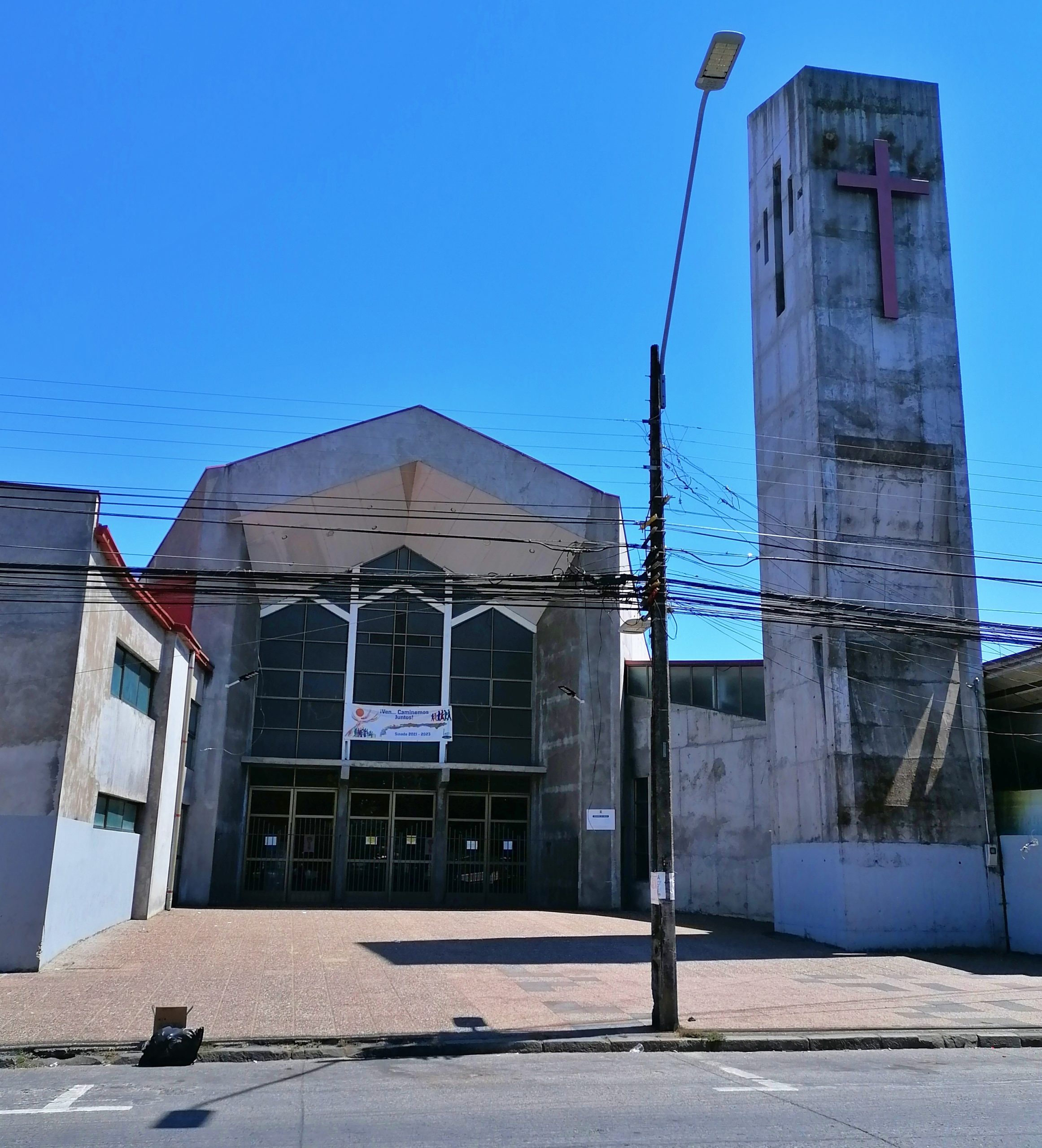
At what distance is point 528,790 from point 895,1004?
2132 centimetres

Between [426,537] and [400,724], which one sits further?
[400,724]

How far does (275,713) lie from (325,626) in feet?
10.5

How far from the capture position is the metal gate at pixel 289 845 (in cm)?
3244

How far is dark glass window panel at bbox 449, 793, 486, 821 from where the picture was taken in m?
34.4

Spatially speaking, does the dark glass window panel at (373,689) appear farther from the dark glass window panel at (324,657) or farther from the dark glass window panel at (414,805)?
the dark glass window panel at (414,805)

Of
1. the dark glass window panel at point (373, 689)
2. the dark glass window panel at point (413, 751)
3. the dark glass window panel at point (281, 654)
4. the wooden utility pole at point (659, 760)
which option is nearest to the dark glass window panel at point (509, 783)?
the dark glass window panel at point (413, 751)

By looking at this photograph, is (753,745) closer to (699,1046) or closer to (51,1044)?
(699,1046)

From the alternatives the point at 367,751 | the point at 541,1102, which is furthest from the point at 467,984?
the point at 367,751

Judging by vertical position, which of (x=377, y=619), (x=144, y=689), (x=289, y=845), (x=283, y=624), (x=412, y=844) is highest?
(x=377, y=619)

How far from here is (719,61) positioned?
415 inches

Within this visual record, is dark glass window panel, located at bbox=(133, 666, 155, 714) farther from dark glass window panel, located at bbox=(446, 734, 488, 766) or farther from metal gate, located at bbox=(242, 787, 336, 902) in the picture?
dark glass window panel, located at bbox=(446, 734, 488, 766)

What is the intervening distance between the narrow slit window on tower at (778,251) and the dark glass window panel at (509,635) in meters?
14.4

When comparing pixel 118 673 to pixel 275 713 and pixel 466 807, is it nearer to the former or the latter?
pixel 275 713

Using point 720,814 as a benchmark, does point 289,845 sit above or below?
below
